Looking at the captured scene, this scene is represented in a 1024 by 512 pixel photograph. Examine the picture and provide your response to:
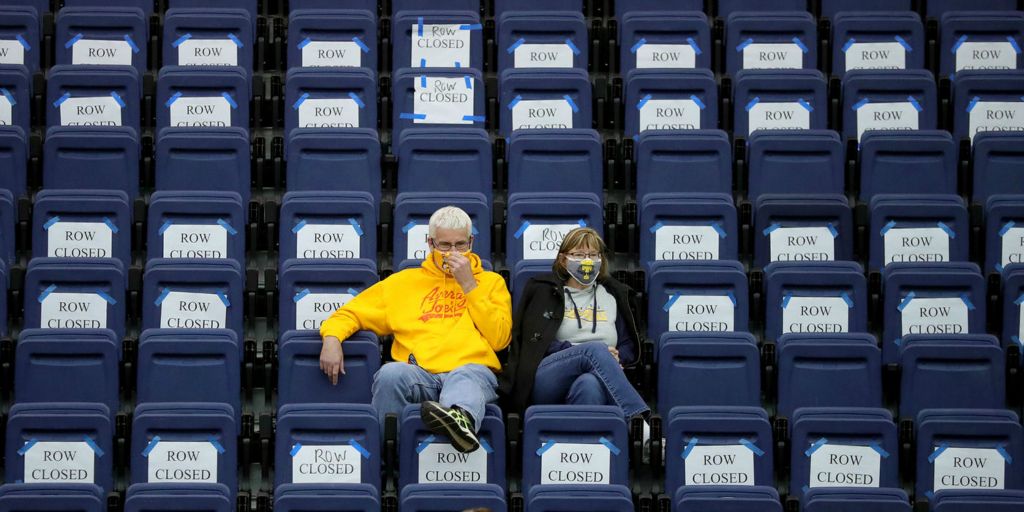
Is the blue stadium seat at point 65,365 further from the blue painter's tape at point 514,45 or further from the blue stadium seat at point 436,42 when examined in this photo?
the blue painter's tape at point 514,45

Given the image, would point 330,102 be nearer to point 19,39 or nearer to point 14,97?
point 14,97

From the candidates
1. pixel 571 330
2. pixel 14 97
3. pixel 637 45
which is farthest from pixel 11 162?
pixel 637 45

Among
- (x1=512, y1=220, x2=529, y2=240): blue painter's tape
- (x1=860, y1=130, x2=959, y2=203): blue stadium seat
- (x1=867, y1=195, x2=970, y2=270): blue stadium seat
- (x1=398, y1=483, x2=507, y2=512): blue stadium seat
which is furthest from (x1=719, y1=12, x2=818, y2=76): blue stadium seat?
(x1=398, y1=483, x2=507, y2=512): blue stadium seat

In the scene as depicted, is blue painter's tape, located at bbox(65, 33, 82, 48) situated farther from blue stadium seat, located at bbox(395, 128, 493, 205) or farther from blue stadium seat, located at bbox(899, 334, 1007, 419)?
blue stadium seat, located at bbox(899, 334, 1007, 419)

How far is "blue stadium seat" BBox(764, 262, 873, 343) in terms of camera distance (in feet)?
20.1

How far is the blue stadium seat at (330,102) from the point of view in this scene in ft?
22.9

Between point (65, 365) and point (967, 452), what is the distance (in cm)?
271

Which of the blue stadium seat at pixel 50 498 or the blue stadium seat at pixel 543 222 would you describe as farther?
the blue stadium seat at pixel 543 222

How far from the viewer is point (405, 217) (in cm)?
636

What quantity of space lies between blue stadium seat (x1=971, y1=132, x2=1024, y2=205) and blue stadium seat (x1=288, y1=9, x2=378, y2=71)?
2347 millimetres

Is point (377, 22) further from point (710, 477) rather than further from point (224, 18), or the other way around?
point (710, 477)

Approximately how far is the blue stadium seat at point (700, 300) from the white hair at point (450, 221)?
71 cm

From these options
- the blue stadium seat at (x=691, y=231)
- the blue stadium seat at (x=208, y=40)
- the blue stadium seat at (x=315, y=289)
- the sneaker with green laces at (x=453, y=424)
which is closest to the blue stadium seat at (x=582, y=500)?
the sneaker with green laces at (x=453, y=424)

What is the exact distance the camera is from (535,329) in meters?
5.79
